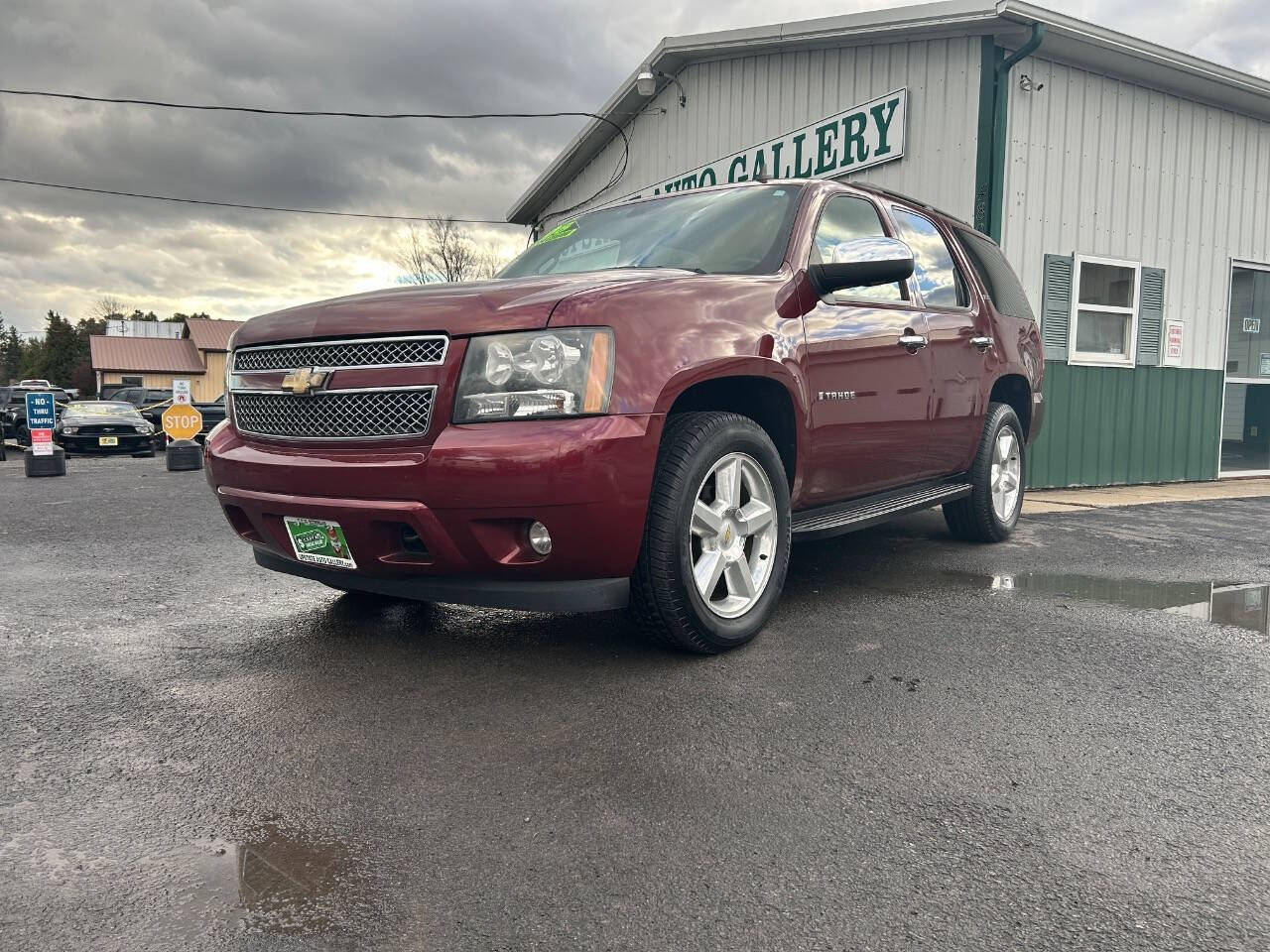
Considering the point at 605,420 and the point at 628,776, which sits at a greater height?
the point at 605,420

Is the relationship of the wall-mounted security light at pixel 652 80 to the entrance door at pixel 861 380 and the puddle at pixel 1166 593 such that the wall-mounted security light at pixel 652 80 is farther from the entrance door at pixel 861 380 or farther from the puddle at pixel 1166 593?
the puddle at pixel 1166 593

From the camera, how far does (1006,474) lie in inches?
227

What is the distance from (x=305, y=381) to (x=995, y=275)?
4337mm

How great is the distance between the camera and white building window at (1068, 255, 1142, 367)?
9133mm

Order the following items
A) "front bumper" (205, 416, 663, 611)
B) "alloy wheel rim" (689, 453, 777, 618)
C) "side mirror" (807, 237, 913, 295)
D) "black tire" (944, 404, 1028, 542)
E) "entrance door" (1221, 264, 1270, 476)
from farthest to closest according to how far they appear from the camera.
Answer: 1. "entrance door" (1221, 264, 1270, 476)
2. "black tire" (944, 404, 1028, 542)
3. "side mirror" (807, 237, 913, 295)
4. "alloy wheel rim" (689, 453, 777, 618)
5. "front bumper" (205, 416, 663, 611)

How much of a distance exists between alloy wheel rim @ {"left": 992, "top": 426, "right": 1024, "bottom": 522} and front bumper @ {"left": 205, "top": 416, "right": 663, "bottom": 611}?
3.41 m

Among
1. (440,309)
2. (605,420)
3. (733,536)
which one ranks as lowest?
(733,536)

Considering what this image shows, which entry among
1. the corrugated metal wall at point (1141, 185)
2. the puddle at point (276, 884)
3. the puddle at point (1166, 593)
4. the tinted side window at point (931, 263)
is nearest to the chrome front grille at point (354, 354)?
the puddle at point (276, 884)

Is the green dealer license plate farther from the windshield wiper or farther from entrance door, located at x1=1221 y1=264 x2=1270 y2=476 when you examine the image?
entrance door, located at x1=1221 y1=264 x2=1270 y2=476

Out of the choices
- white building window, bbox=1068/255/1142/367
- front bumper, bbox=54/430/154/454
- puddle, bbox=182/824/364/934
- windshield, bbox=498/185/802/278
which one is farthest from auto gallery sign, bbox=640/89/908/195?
front bumper, bbox=54/430/154/454

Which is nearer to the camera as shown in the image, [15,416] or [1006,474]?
[1006,474]

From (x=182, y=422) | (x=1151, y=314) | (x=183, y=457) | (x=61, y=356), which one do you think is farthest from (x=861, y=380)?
(x=61, y=356)

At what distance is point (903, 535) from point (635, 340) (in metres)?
3.66

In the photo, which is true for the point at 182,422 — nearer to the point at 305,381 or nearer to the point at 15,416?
the point at 15,416
